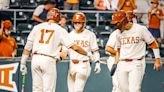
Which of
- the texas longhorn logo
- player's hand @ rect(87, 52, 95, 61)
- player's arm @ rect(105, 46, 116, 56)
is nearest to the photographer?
player's arm @ rect(105, 46, 116, 56)

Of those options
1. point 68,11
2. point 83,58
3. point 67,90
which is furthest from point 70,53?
point 68,11

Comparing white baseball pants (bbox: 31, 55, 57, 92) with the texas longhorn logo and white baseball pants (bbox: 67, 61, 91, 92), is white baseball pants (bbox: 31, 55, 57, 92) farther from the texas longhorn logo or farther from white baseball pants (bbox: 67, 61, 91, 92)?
the texas longhorn logo

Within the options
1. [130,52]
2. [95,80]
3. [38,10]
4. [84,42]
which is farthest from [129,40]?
[38,10]

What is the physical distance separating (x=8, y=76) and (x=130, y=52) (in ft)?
12.0

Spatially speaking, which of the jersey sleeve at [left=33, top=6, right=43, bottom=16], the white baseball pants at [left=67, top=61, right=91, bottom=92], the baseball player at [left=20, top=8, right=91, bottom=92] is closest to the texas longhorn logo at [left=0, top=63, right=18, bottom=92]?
the white baseball pants at [left=67, top=61, right=91, bottom=92]

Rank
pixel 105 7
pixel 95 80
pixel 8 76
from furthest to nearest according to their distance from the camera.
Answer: pixel 105 7 < pixel 95 80 < pixel 8 76

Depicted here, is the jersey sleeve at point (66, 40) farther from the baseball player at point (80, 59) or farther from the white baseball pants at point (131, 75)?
the baseball player at point (80, 59)

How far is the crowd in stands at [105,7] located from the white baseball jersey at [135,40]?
3332 millimetres

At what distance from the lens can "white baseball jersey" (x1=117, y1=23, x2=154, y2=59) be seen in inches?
497

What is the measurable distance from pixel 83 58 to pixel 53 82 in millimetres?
1592

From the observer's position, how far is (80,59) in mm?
14070

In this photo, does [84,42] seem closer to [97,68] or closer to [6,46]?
[97,68]

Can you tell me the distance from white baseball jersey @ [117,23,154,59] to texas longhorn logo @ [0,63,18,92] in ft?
11.1

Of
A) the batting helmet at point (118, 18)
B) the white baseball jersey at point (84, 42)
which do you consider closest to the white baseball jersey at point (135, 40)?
the batting helmet at point (118, 18)
